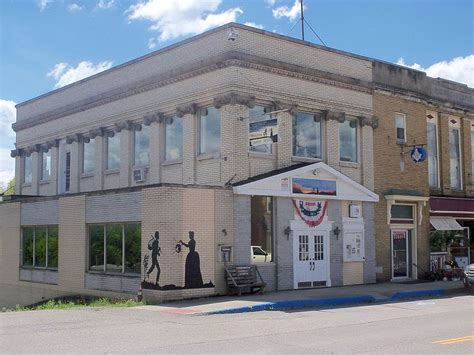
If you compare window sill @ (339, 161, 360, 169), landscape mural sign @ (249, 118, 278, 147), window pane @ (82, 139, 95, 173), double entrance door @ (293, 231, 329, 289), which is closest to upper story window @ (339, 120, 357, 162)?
window sill @ (339, 161, 360, 169)

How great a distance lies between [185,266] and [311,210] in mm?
5725

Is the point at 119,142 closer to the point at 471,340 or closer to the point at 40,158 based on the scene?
the point at 40,158

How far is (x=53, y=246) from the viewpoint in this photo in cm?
2344

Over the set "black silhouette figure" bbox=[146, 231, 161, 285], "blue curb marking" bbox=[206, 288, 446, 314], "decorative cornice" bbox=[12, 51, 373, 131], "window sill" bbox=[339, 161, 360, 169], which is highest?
"decorative cornice" bbox=[12, 51, 373, 131]

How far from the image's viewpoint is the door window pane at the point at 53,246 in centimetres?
2319

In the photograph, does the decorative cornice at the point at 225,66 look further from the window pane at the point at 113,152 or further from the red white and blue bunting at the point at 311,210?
the red white and blue bunting at the point at 311,210

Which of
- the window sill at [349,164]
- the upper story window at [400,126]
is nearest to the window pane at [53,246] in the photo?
the window sill at [349,164]

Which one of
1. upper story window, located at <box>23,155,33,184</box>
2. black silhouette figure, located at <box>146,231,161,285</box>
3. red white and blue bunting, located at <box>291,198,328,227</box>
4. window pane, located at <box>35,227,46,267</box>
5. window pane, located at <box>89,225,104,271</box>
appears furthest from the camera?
upper story window, located at <box>23,155,33,184</box>

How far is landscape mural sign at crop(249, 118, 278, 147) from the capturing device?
62.5 feet

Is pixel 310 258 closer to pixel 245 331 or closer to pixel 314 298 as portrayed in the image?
pixel 314 298

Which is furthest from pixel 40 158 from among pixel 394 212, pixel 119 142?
pixel 394 212

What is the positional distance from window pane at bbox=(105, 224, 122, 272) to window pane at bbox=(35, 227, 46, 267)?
458 centimetres

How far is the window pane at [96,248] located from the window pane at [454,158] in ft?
54.0

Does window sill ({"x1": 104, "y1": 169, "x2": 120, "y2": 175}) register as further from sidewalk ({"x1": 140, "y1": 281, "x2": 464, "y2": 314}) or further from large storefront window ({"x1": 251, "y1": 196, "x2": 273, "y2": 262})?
sidewalk ({"x1": 140, "y1": 281, "x2": 464, "y2": 314})
